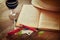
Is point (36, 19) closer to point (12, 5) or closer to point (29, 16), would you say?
point (29, 16)

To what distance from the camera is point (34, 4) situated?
1016mm

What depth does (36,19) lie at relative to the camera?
90 centimetres

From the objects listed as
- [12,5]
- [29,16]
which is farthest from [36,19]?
[12,5]

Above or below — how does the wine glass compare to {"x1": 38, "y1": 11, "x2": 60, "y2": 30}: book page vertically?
above

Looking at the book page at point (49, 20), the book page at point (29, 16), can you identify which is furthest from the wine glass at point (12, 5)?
the book page at point (49, 20)

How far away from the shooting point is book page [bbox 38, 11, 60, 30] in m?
0.85

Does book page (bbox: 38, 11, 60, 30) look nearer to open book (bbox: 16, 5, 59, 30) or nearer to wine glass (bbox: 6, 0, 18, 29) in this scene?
open book (bbox: 16, 5, 59, 30)

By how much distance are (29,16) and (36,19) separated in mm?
53

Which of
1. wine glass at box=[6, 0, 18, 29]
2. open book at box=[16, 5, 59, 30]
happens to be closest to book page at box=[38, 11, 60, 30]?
open book at box=[16, 5, 59, 30]

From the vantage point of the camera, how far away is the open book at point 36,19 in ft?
2.82

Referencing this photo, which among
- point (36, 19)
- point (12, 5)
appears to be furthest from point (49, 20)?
point (12, 5)

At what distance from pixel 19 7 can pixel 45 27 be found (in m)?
0.25

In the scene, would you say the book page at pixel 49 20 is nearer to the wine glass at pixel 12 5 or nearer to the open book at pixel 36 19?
the open book at pixel 36 19

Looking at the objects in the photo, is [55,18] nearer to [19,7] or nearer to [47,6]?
[47,6]
